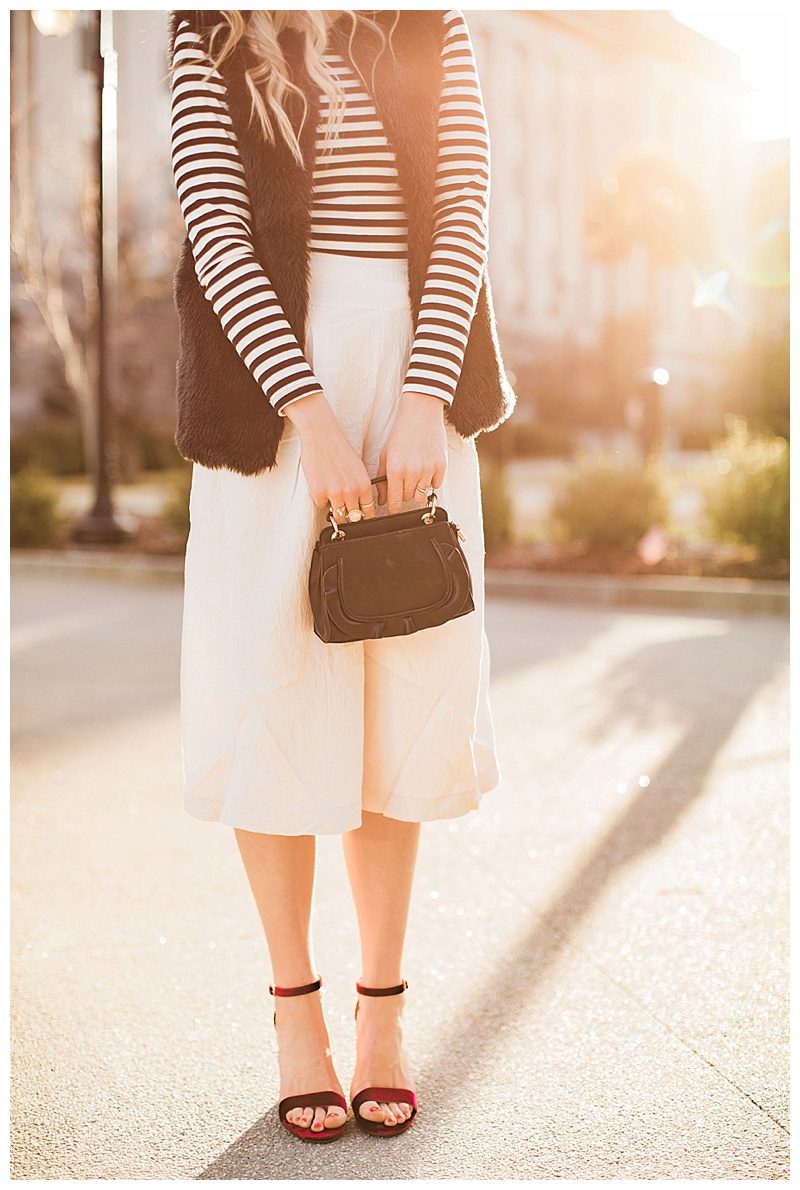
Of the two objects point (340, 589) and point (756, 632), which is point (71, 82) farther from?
point (340, 589)

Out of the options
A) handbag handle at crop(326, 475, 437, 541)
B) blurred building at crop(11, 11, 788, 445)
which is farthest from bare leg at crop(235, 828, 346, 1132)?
blurred building at crop(11, 11, 788, 445)

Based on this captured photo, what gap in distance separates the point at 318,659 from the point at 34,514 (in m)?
11.6

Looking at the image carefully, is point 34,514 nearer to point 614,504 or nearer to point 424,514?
point 614,504

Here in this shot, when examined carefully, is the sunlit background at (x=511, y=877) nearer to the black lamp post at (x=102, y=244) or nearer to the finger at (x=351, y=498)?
the black lamp post at (x=102, y=244)

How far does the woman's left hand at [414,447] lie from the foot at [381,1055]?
2.77ft

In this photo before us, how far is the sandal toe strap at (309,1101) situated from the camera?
1.87 m

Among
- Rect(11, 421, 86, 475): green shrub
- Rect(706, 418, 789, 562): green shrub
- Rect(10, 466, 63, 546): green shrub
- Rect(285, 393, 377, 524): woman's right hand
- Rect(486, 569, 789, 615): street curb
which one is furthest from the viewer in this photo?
Rect(11, 421, 86, 475): green shrub

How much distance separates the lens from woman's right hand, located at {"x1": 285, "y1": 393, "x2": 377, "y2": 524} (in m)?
1.72

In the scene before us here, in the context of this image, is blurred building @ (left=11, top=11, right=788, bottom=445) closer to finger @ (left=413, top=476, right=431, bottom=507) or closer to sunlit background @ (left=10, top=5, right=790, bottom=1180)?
sunlit background @ (left=10, top=5, right=790, bottom=1180)

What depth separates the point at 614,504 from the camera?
9.76 m

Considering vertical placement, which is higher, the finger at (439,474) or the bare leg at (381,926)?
the finger at (439,474)

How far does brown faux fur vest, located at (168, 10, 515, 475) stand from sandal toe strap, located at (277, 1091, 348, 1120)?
3.20 ft

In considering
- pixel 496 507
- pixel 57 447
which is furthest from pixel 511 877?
pixel 57 447

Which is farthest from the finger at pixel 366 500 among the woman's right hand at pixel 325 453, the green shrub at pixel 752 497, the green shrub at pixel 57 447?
the green shrub at pixel 57 447
